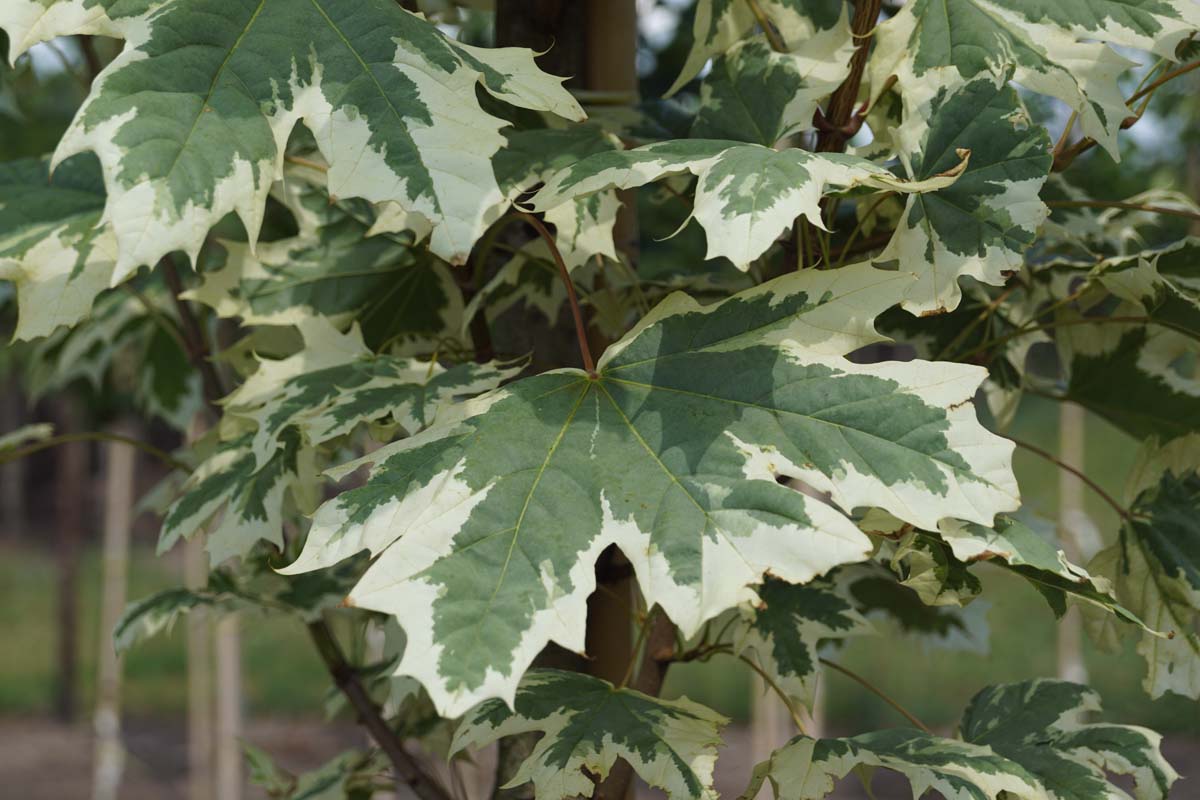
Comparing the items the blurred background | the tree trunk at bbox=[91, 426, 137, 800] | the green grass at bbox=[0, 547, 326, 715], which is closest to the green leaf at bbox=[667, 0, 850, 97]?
the blurred background

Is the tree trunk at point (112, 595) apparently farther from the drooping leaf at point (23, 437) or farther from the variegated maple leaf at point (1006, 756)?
the variegated maple leaf at point (1006, 756)

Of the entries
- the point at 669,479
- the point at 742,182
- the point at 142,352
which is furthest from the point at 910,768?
the point at 142,352

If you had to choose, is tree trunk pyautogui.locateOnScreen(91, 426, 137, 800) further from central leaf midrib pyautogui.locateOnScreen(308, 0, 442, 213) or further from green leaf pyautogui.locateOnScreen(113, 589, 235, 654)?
central leaf midrib pyautogui.locateOnScreen(308, 0, 442, 213)

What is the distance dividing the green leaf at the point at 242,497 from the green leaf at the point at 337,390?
14mm

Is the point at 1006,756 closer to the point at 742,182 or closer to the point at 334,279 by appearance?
the point at 742,182

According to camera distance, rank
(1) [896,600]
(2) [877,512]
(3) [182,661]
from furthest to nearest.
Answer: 1. (3) [182,661]
2. (1) [896,600]
3. (2) [877,512]

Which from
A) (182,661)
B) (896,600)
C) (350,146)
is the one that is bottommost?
(182,661)

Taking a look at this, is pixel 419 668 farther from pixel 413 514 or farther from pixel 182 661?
pixel 182 661

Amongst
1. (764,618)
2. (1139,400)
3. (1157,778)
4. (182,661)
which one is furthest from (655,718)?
(182,661)

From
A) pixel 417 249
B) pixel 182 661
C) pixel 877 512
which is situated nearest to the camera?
pixel 877 512

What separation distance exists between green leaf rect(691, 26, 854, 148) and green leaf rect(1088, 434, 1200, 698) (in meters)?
0.35

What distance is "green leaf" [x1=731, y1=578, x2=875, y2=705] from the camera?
73 centimetres

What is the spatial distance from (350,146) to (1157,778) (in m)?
0.63

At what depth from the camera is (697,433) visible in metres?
0.58
